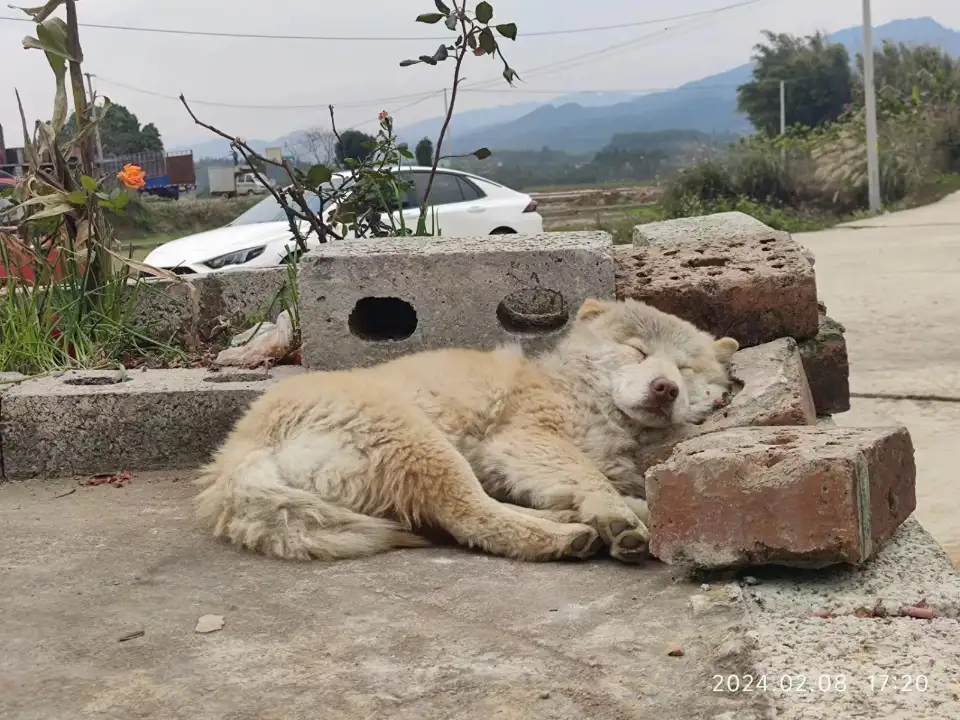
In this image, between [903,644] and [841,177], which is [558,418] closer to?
[903,644]

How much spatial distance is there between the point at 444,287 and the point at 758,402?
1696 mm

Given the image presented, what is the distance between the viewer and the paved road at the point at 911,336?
5738mm

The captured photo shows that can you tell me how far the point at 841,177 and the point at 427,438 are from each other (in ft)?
77.4

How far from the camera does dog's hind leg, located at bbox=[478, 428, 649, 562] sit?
3356 millimetres

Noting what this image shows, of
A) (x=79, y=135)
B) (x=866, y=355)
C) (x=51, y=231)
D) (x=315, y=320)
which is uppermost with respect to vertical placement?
(x=79, y=135)

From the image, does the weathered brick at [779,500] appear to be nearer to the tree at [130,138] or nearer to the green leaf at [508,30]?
the green leaf at [508,30]

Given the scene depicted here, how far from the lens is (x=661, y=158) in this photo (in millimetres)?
30203

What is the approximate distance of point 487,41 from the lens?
19.0ft

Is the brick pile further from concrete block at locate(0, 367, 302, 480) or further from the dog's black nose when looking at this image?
concrete block at locate(0, 367, 302, 480)

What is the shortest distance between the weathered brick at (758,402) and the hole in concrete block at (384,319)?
162 cm

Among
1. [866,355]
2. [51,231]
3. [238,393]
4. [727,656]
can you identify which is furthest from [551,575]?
[866,355]

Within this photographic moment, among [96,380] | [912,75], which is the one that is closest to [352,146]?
[96,380]

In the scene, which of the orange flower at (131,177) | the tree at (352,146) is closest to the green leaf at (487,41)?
the tree at (352,146)

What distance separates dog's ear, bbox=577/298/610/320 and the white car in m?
4.36
